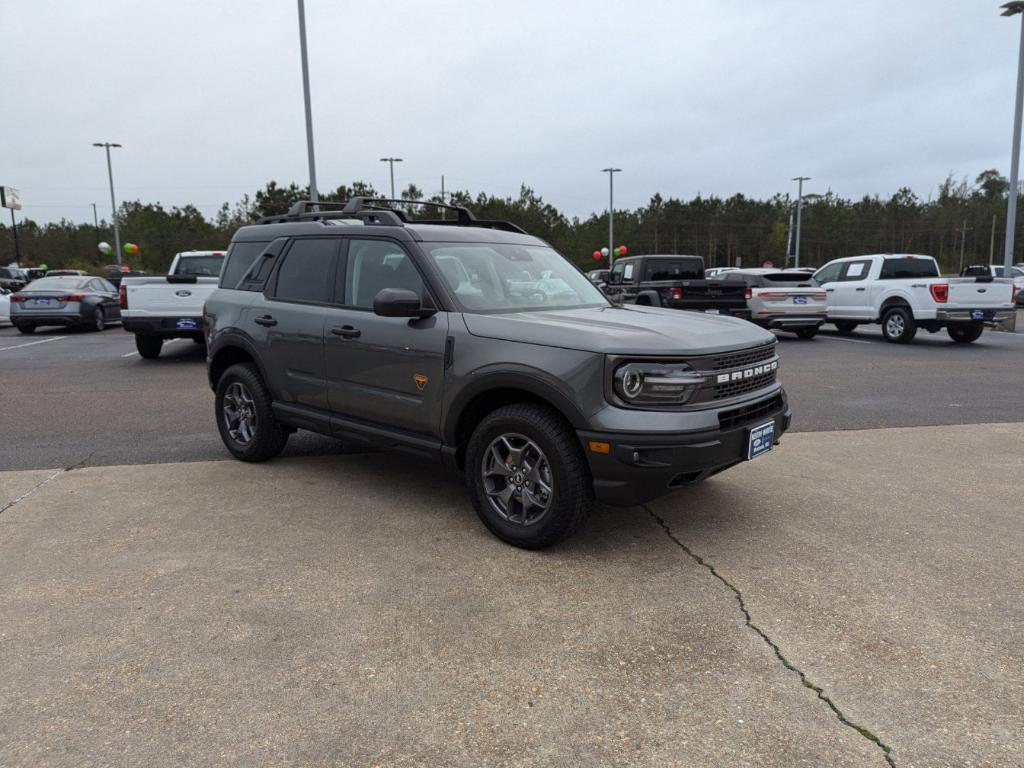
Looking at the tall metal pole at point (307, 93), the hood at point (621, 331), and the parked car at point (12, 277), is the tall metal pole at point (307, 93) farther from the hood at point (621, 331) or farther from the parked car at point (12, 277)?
the parked car at point (12, 277)

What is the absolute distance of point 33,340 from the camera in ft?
53.9

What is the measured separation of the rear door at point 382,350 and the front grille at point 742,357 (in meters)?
1.55

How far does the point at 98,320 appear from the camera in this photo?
18.5m

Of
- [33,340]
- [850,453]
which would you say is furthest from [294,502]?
[33,340]

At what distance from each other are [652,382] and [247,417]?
3544 mm

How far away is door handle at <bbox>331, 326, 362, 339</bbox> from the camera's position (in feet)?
15.4

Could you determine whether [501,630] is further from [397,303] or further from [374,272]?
[374,272]

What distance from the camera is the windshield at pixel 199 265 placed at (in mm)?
13180

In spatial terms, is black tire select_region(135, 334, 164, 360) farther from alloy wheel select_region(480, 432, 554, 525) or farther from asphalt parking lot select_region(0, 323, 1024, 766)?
alloy wheel select_region(480, 432, 554, 525)

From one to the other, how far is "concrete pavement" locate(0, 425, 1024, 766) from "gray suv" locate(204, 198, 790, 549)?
19.6 inches

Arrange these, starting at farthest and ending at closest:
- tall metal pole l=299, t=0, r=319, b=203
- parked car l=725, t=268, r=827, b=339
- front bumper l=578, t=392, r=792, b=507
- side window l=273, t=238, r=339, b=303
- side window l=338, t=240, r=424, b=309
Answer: tall metal pole l=299, t=0, r=319, b=203 → parked car l=725, t=268, r=827, b=339 → side window l=273, t=238, r=339, b=303 → side window l=338, t=240, r=424, b=309 → front bumper l=578, t=392, r=792, b=507

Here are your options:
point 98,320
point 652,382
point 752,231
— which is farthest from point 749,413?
point 752,231

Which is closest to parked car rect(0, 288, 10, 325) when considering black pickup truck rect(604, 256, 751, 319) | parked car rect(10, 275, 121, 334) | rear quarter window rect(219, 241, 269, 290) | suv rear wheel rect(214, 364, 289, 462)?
parked car rect(10, 275, 121, 334)

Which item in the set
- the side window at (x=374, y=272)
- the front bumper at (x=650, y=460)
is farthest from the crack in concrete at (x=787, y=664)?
the side window at (x=374, y=272)
